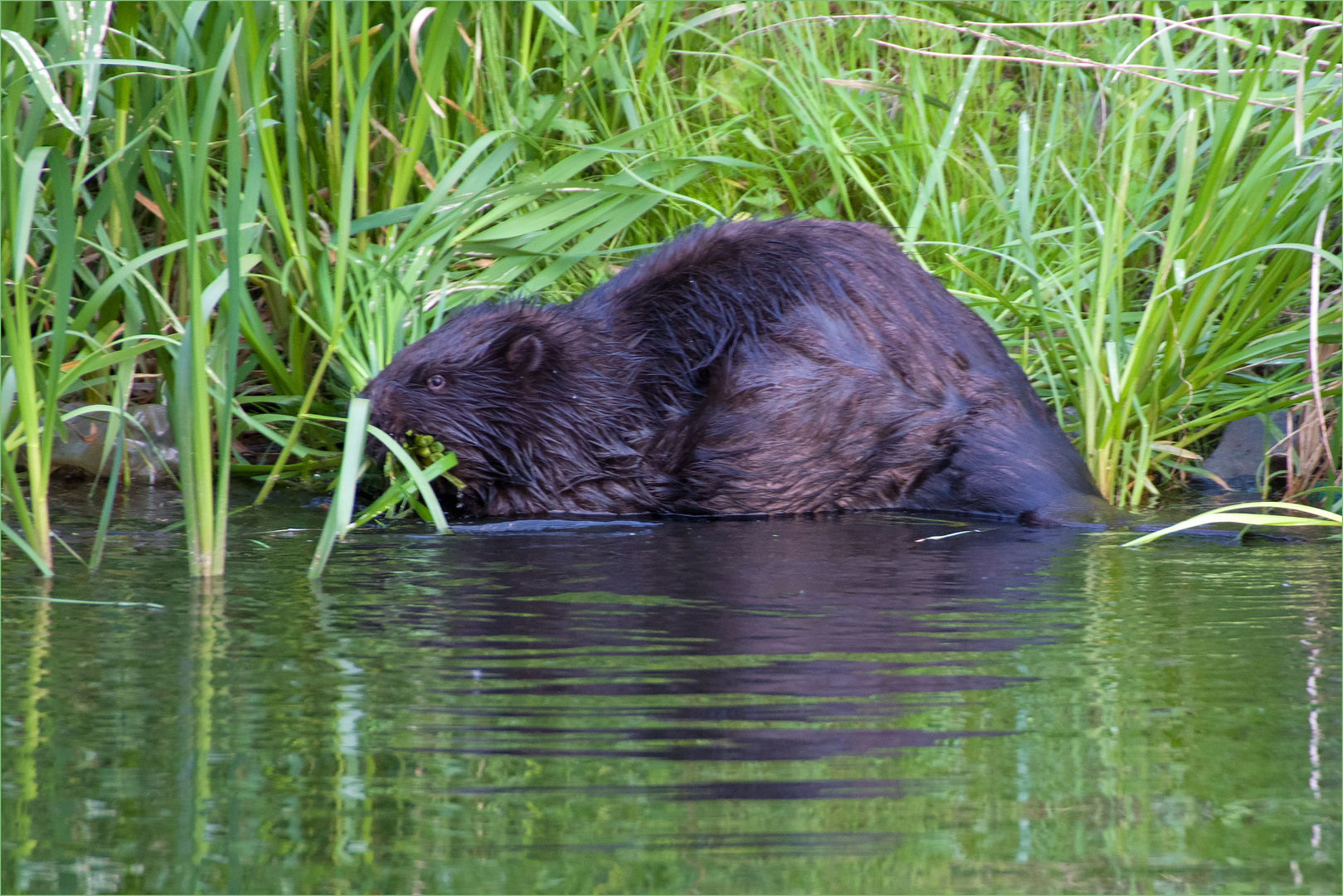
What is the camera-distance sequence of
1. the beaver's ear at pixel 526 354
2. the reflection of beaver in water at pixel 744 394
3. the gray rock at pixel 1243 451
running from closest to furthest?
the reflection of beaver in water at pixel 744 394 < the gray rock at pixel 1243 451 < the beaver's ear at pixel 526 354

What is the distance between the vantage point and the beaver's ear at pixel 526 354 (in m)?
3.85

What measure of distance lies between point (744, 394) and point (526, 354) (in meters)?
0.65

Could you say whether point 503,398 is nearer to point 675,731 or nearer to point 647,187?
point 647,187

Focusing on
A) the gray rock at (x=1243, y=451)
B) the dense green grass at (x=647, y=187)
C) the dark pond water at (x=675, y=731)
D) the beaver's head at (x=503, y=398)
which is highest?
the dense green grass at (x=647, y=187)

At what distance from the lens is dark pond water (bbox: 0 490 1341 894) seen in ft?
3.82

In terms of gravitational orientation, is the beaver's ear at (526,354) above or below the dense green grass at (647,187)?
below

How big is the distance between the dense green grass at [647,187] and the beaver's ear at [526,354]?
35cm

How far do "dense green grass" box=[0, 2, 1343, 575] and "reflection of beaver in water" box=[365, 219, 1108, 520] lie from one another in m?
0.27

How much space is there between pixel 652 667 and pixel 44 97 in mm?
1283

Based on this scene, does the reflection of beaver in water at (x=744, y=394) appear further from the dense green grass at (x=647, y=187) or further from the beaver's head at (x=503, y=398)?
the dense green grass at (x=647, y=187)

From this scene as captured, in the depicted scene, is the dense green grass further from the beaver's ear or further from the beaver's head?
the beaver's ear

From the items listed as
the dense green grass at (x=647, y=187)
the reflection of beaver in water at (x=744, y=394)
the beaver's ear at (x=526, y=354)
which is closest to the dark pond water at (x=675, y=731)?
the dense green grass at (x=647, y=187)

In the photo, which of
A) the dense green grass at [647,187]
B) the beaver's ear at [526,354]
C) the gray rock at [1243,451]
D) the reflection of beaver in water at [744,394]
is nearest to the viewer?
the dense green grass at [647,187]

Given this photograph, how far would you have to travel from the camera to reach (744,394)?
11.8ft
